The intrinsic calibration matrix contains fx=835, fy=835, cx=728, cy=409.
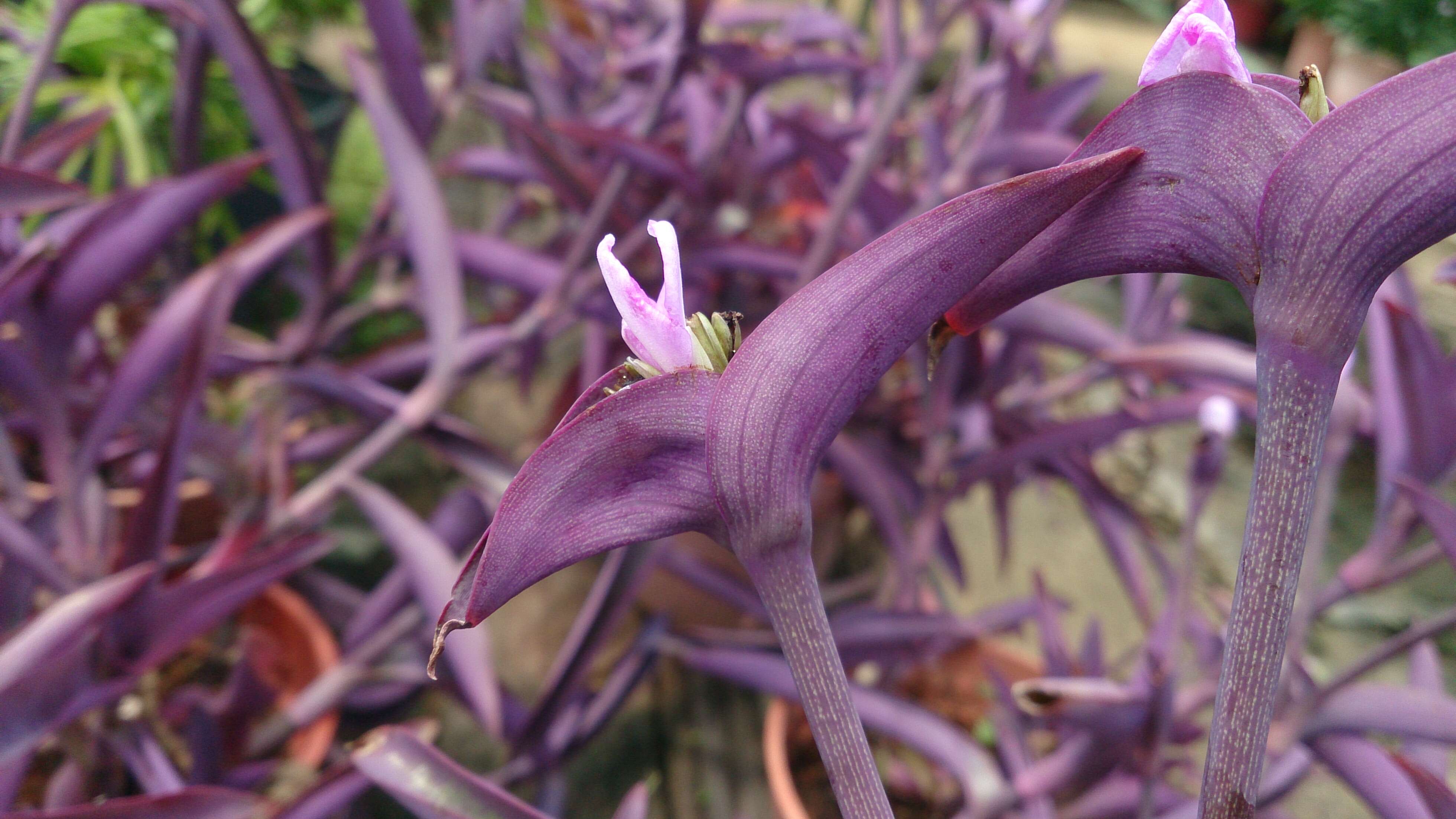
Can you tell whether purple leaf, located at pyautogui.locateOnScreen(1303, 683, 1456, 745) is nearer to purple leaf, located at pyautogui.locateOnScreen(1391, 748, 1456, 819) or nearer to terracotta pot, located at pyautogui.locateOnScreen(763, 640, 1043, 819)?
purple leaf, located at pyautogui.locateOnScreen(1391, 748, 1456, 819)

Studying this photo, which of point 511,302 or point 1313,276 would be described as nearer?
point 1313,276

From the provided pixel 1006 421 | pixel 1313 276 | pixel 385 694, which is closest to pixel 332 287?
pixel 385 694

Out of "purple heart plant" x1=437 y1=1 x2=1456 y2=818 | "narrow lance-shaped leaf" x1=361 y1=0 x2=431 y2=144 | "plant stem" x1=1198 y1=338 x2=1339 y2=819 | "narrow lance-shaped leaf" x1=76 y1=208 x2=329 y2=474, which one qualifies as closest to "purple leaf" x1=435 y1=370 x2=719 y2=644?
"purple heart plant" x1=437 y1=1 x2=1456 y2=818

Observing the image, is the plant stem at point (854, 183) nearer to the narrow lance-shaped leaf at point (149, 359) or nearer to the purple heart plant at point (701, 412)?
the purple heart plant at point (701, 412)

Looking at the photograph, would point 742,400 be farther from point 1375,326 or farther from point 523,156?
point 523,156

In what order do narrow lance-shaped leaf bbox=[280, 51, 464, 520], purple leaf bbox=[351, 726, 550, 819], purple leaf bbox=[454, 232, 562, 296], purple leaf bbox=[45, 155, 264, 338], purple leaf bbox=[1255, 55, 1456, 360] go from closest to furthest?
purple leaf bbox=[1255, 55, 1456, 360], purple leaf bbox=[351, 726, 550, 819], purple leaf bbox=[45, 155, 264, 338], narrow lance-shaped leaf bbox=[280, 51, 464, 520], purple leaf bbox=[454, 232, 562, 296]

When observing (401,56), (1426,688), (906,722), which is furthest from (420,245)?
(1426,688)

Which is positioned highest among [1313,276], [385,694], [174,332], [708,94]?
[708,94]
